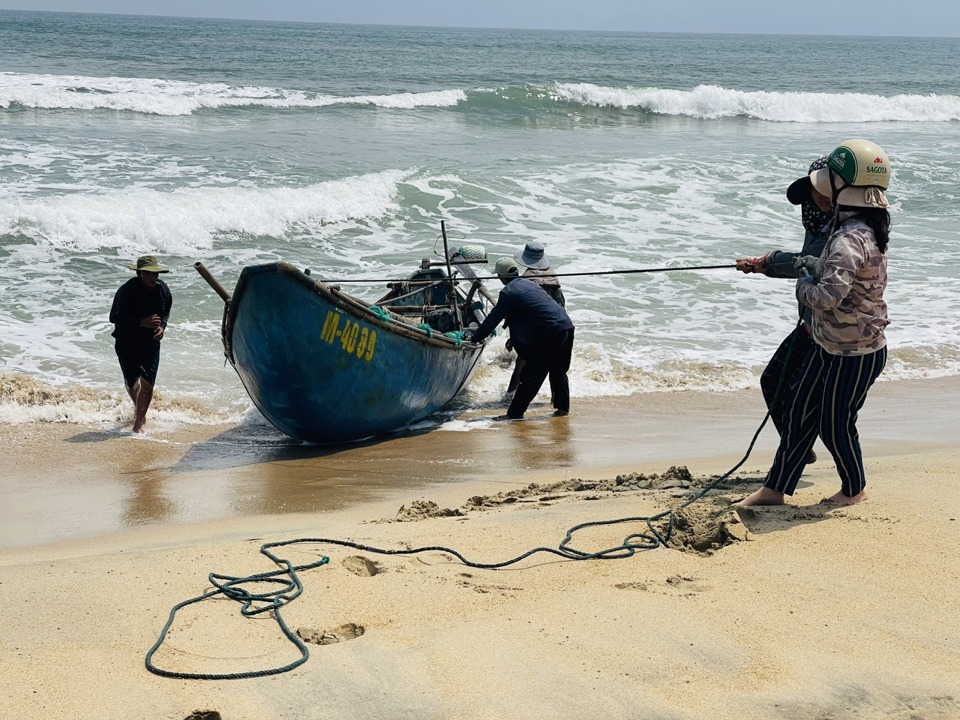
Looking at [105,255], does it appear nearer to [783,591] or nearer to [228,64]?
[783,591]

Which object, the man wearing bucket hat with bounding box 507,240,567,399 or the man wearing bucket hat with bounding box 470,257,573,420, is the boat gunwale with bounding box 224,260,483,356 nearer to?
the man wearing bucket hat with bounding box 470,257,573,420

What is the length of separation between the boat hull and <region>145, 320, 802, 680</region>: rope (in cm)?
241

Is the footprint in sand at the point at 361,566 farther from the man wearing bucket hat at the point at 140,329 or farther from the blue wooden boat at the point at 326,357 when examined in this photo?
the man wearing bucket hat at the point at 140,329

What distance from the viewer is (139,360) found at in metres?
7.66

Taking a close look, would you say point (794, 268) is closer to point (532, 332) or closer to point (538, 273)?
point (532, 332)

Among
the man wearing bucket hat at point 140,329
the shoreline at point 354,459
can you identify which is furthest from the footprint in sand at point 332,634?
the man wearing bucket hat at point 140,329

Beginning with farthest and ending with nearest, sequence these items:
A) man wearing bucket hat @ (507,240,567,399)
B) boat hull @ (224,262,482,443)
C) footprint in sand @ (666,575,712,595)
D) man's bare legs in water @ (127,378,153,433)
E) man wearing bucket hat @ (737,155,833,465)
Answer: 1. man wearing bucket hat @ (507,240,567,399)
2. man's bare legs in water @ (127,378,153,433)
3. boat hull @ (224,262,482,443)
4. man wearing bucket hat @ (737,155,833,465)
5. footprint in sand @ (666,575,712,595)

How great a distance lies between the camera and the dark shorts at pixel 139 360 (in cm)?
766

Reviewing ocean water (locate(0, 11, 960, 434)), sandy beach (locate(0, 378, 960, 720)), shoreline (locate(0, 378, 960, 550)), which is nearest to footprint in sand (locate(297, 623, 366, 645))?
sandy beach (locate(0, 378, 960, 720))

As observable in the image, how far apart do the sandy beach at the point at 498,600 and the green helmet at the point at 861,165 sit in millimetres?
1485

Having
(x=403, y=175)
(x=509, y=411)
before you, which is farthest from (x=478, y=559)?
Answer: (x=403, y=175)

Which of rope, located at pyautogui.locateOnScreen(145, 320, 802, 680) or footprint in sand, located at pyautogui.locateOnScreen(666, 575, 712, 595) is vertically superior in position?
footprint in sand, located at pyautogui.locateOnScreen(666, 575, 712, 595)

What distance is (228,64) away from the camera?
3959 cm

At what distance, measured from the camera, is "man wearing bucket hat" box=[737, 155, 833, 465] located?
471cm
